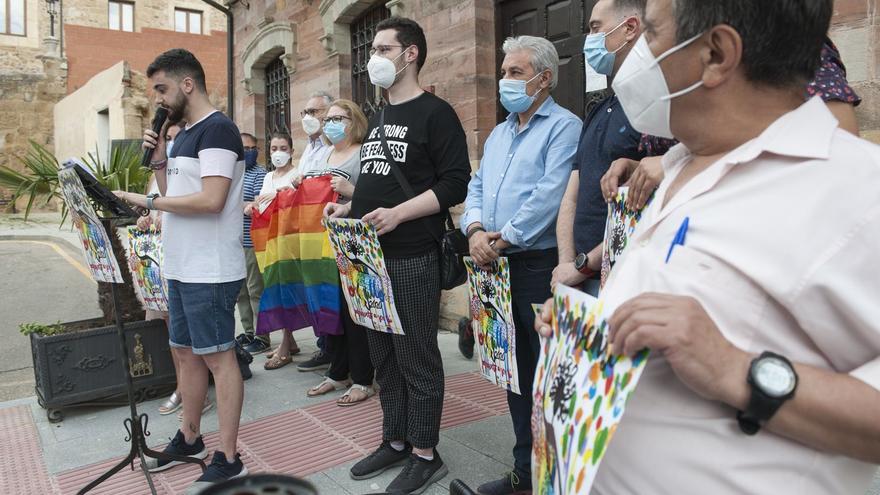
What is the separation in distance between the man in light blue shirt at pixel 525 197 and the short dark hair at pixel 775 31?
1.70 meters

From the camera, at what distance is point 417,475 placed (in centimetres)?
315

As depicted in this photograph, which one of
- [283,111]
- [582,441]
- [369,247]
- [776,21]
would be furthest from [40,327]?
[283,111]

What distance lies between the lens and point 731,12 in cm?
101

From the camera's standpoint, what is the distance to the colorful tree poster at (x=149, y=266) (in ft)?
14.5

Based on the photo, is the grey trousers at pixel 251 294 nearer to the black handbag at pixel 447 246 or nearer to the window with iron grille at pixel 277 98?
the black handbag at pixel 447 246

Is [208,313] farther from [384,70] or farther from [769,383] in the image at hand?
[769,383]

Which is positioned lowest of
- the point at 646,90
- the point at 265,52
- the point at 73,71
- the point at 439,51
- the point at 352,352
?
the point at 352,352

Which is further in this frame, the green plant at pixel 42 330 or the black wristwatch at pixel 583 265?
the green plant at pixel 42 330

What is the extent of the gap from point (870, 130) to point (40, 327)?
5.22 meters

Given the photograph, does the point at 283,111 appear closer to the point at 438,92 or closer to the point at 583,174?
the point at 438,92

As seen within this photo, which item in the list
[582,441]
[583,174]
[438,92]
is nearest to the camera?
[582,441]

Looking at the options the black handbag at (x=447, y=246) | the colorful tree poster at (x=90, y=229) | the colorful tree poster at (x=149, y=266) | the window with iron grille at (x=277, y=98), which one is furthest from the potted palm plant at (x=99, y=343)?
the window with iron grille at (x=277, y=98)

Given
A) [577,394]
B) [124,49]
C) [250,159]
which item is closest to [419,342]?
[577,394]

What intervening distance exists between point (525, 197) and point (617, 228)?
82 centimetres
